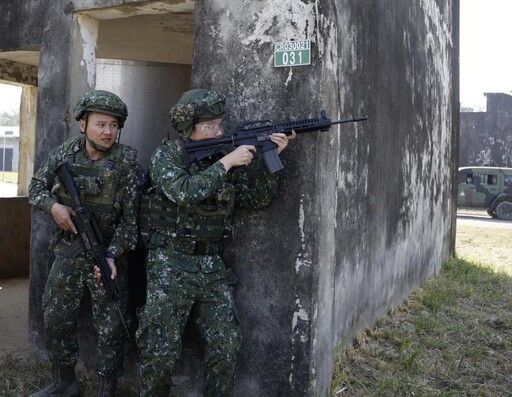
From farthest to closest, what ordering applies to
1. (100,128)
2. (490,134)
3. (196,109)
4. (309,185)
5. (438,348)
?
(490,134)
(438,348)
(100,128)
(309,185)
(196,109)

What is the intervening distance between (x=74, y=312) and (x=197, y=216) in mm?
1077

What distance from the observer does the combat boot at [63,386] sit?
3.47 metres

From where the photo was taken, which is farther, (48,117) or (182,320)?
(48,117)

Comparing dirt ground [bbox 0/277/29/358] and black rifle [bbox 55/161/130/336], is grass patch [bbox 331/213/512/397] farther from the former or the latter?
dirt ground [bbox 0/277/29/358]

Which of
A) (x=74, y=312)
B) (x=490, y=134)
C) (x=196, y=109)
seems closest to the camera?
(x=196, y=109)

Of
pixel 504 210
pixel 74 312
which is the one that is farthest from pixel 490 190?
pixel 74 312

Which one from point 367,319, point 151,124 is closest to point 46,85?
point 151,124

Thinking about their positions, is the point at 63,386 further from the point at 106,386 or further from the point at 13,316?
the point at 13,316

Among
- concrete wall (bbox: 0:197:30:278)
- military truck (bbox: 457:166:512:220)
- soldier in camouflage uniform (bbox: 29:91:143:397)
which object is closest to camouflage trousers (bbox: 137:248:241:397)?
soldier in camouflage uniform (bbox: 29:91:143:397)

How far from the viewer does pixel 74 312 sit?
3432mm

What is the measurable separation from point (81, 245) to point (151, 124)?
1.62 meters

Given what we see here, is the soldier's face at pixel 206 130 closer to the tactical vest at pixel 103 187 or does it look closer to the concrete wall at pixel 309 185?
the concrete wall at pixel 309 185

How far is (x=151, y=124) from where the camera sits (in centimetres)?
465

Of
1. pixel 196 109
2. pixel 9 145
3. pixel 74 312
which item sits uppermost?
pixel 9 145
